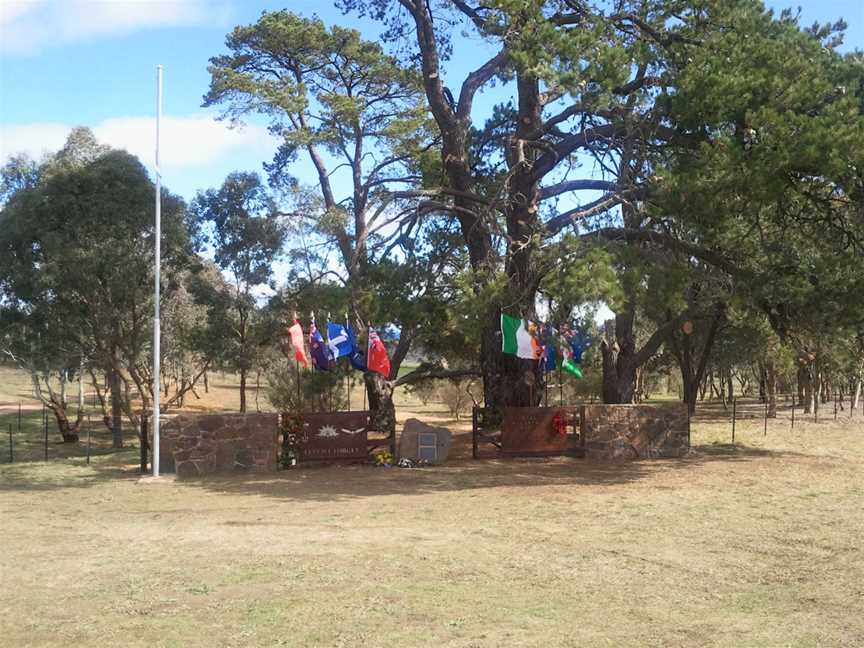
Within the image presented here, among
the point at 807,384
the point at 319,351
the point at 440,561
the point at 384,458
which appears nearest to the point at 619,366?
the point at 384,458

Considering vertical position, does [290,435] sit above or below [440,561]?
above

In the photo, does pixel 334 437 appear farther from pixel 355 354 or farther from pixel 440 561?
pixel 440 561

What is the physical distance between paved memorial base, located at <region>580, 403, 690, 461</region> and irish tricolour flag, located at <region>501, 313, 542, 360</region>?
2.27 meters

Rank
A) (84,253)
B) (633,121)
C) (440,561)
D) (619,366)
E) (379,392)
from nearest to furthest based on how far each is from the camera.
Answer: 1. (440,561)
2. (633,121)
3. (84,253)
4. (379,392)
5. (619,366)

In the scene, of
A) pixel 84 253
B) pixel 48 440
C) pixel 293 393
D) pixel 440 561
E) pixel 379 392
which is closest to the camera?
pixel 440 561

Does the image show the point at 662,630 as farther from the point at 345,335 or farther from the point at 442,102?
the point at 442,102

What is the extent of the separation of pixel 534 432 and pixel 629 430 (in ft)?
6.71

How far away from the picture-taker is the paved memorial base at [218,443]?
17359mm

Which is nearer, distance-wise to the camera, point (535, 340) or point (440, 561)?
point (440, 561)

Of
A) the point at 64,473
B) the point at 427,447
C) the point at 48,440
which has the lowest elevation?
the point at 48,440

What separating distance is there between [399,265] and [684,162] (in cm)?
651

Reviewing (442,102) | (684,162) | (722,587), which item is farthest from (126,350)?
(722,587)

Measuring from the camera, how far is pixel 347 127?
27594 mm

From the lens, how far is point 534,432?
1938 cm
